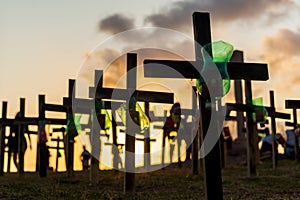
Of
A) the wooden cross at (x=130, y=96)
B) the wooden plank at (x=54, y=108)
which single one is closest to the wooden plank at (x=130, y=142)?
the wooden cross at (x=130, y=96)

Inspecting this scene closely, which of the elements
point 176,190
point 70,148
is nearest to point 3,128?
point 70,148

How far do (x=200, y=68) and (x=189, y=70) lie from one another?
18 cm

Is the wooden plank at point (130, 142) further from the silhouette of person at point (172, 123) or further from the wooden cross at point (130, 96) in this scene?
the silhouette of person at point (172, 123)

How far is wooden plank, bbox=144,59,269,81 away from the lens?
7012 millimetres

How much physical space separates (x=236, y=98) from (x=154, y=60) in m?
20.1

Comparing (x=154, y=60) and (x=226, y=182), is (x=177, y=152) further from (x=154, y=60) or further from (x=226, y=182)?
(x=154, y=60)

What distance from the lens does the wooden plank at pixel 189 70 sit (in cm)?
701

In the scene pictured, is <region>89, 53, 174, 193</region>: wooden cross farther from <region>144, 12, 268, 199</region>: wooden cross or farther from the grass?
<region>144, 12, 268, 199</region>: wooden cross

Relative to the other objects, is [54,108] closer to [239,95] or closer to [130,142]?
[130,142]

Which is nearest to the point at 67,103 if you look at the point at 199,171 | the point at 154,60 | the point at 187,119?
the point at 199,171

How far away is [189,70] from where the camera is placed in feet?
23.6

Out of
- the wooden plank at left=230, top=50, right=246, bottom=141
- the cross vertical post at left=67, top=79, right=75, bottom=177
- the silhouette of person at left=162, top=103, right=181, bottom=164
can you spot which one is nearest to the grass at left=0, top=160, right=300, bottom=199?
the cross vertical post at left=67, top=79, right=75, bottom=177

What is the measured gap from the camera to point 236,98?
26.5 metres

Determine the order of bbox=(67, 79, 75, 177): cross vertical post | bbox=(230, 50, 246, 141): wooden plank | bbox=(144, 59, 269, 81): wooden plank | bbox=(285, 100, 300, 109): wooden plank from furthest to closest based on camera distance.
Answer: bbox=(230, 50, 246, 141): wooden plank, bbox=(67, 79, 75, 177): cross vertical post, bbox=(285, 100, 300, 109): wooden plank, bbox=(144, 59, 269, 81): wooden plank
